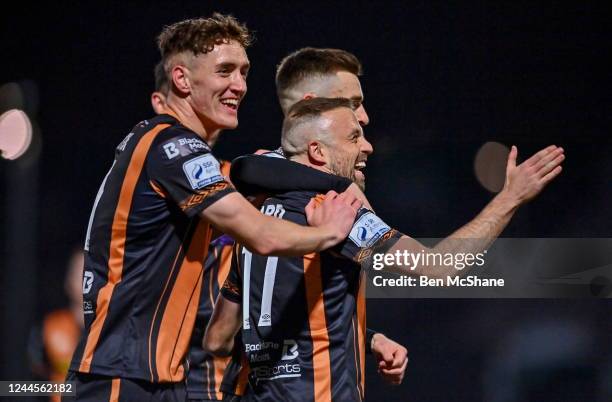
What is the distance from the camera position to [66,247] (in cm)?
411

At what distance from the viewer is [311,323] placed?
2270 millimetres

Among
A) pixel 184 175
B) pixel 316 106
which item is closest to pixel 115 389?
pixel 184 175

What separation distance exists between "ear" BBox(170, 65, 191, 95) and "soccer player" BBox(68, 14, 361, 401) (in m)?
0.15

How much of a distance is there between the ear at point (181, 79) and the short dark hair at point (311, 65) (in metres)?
1.01

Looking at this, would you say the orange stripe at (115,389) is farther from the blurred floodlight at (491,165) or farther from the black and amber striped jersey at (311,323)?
the blurred floodlight at (491,165)

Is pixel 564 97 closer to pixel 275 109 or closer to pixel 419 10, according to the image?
pixel 419 10

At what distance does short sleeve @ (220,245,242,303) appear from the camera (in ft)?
8.16

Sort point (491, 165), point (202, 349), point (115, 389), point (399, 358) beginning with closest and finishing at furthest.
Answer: point (115, 389), point (399, 358), point (202, 349), point (491, 165)

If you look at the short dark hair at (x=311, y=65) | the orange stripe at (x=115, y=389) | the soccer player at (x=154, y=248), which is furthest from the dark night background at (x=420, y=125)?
the orange stripe at (x=115, y=389)

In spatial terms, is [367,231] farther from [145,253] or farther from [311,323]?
[145,253]

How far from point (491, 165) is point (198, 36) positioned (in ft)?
6.82

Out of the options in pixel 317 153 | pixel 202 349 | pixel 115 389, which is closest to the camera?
pixel 115 389

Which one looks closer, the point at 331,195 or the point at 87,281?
the point at 87,281

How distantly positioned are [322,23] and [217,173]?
2278 mm
